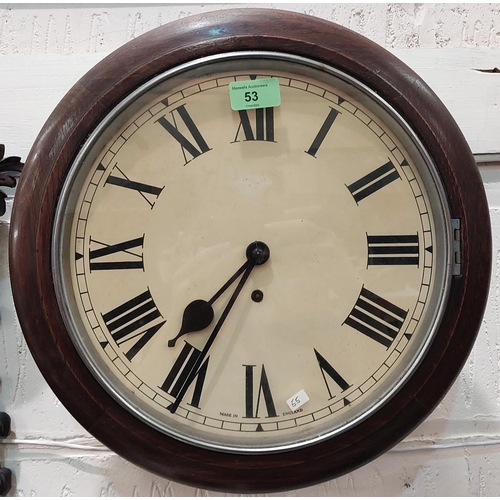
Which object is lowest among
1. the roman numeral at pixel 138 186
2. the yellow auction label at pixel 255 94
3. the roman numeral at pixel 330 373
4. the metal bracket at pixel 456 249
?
the roman numeral at pixel 330 373

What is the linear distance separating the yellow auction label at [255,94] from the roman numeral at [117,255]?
0.18 metres

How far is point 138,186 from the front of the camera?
512mm

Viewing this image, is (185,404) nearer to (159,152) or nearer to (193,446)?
(193,446)

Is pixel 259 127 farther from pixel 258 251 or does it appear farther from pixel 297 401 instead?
pixel 297 401

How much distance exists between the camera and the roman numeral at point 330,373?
513mm

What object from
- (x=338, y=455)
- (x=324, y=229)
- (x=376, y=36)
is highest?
(x=376, y=36)

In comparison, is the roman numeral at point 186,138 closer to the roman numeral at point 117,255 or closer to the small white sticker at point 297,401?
the roman numeral at point 117,255

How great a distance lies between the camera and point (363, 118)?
1.69 feet

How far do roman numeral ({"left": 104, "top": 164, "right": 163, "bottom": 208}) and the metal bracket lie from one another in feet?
1.01

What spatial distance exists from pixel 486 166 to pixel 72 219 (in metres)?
0.54

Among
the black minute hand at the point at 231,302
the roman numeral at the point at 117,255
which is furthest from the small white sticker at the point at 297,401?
the roman numeral at the point at 117,255

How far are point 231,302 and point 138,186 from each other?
0.16m

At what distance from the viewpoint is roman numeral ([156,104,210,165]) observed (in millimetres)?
511

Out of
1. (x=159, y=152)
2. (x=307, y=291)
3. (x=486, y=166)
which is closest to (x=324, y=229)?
(x=307, y=291)
